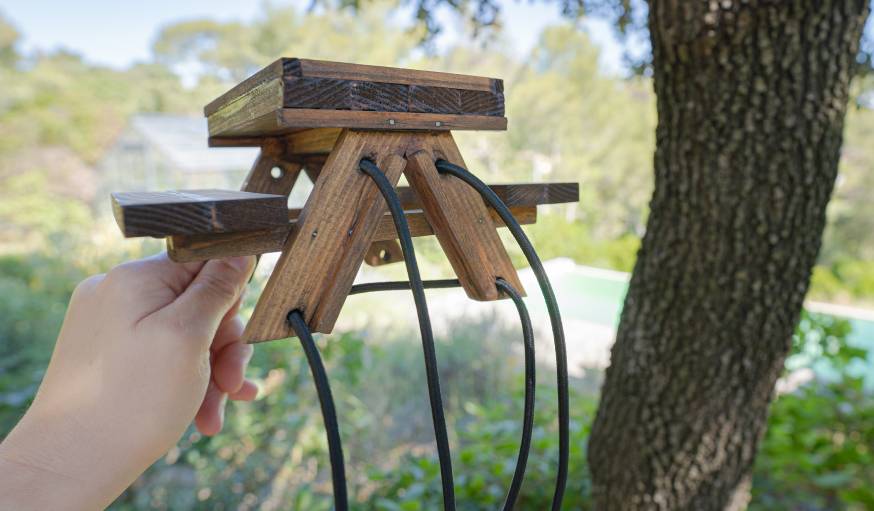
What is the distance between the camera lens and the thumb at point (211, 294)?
19.2 inches

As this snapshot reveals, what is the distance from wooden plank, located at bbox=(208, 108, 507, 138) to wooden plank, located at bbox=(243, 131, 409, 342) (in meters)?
0.01

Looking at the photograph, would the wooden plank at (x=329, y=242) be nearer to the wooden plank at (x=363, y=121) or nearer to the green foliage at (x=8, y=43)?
the wooden plank at (x=363, y=121)

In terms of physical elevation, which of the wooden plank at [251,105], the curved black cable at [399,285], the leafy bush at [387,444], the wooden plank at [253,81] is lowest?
the leafy bush at [387,444]

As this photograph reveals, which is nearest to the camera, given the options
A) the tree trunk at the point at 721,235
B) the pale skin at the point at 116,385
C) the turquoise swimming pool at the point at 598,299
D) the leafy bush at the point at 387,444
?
the pale skin at the point at 116,385

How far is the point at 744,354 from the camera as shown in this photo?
43.1 inches

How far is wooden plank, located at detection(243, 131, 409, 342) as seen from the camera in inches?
16.0

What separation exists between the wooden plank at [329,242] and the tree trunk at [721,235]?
0.82 metres

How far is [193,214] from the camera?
34 centimetres

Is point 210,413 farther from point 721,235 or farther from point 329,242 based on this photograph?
point 721,235

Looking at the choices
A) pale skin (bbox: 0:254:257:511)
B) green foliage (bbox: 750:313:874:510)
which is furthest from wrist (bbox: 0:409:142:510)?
green foliage (bbox: 750:313:874:510)

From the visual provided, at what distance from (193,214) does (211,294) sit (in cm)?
19

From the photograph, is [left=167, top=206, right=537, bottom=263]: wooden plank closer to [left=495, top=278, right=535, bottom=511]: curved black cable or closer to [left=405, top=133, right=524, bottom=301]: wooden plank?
[left=405, top=133, right=524, bottom=301]: wooden plank

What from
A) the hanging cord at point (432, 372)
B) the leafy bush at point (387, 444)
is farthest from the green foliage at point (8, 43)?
the hanging cord at point (432, 372)

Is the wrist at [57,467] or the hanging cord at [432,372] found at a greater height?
the hanging cord at [432,372]
